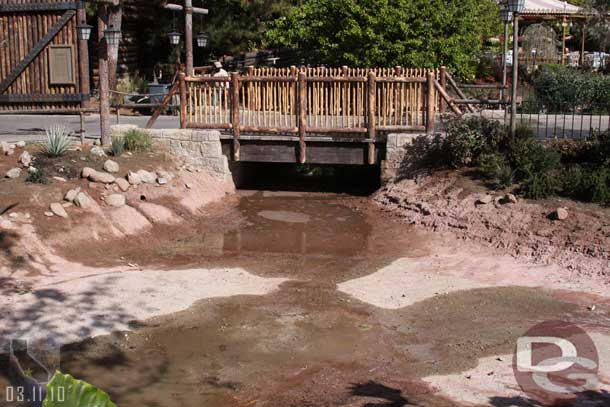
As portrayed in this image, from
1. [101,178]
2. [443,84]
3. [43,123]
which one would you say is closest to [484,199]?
[443,84]

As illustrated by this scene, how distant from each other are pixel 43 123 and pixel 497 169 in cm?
1251

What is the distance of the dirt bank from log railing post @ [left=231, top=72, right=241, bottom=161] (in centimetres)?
341

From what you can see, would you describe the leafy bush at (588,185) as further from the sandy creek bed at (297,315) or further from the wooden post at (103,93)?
the wooden post at (103,93)

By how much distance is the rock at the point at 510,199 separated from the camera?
14.4 metres

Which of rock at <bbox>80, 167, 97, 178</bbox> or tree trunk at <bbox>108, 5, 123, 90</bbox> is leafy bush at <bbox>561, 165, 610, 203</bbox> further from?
tree trunk at <bbox>108, 5, 123, 90</bbox>

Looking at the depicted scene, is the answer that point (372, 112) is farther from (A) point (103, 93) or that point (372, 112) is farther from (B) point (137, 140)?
(A) point (103, 93)

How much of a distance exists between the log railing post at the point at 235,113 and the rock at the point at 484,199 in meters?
5.54

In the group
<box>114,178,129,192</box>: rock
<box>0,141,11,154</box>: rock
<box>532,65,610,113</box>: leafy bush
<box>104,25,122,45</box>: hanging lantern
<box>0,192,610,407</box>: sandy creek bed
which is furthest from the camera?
<box>532,65,610,113</box>: leafy bush

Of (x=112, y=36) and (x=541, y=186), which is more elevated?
(x=112, y=36)

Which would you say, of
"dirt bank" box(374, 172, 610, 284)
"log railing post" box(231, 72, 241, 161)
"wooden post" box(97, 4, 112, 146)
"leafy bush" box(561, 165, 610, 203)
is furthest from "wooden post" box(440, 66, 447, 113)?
"wooden post" box(97, 4, 112, 146)

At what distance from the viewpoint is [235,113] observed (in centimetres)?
1780

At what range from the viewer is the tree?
21.6 metres

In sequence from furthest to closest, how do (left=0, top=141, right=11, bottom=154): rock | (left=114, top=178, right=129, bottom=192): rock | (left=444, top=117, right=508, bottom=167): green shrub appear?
(left=0, top=141, right=11, bottom=154): rock
(left=444, top=117, right=508, bottom=167): green shrub
(left=114, top=178, right=129, bottom=192): rock

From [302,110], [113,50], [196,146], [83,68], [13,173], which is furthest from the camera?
[113,50]
